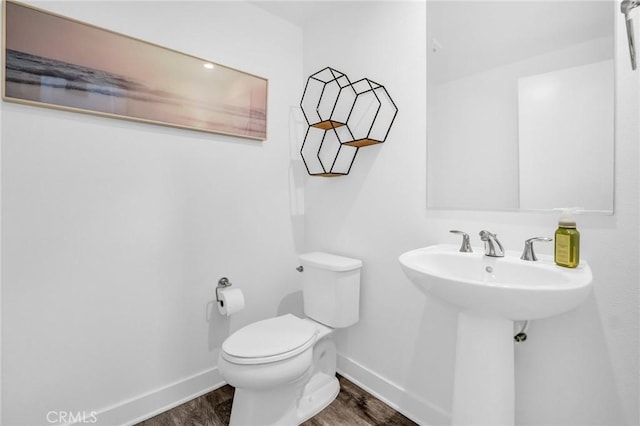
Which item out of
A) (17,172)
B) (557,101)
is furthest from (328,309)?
(17,172)

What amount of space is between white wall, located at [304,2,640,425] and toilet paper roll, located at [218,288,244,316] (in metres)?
0.64

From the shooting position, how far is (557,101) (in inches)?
41.8

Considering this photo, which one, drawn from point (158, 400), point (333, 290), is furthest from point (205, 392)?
point (333, 290)

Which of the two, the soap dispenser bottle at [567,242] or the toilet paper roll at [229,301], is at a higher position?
the soap dispenser bottle at [567,242]

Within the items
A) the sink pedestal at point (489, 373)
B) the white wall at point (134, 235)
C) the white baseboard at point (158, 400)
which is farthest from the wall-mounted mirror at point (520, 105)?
the white baseboard at point (158, 400)

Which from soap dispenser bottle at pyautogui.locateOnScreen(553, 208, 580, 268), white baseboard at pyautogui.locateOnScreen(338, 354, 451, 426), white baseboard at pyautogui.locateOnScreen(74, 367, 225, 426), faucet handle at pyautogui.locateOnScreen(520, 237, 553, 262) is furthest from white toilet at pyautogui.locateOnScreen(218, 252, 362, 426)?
soap dispenser bottle at pyautogui.locateOnScreen(553, 208, 580, 268)

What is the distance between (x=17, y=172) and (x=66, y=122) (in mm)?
276

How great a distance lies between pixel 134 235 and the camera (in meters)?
1.46

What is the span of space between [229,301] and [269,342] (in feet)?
1.35

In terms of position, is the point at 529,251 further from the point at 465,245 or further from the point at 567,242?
the point at 465,245

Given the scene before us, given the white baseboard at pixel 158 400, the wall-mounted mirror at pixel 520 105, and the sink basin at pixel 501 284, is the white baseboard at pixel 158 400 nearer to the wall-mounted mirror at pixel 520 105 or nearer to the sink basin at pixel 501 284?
the sink basin at pixel 501 284

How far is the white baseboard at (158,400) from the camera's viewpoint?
1.40 m

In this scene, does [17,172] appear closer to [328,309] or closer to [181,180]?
[181,180]

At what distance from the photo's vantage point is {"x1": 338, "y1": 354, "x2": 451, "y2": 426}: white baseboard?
54.3 inches
